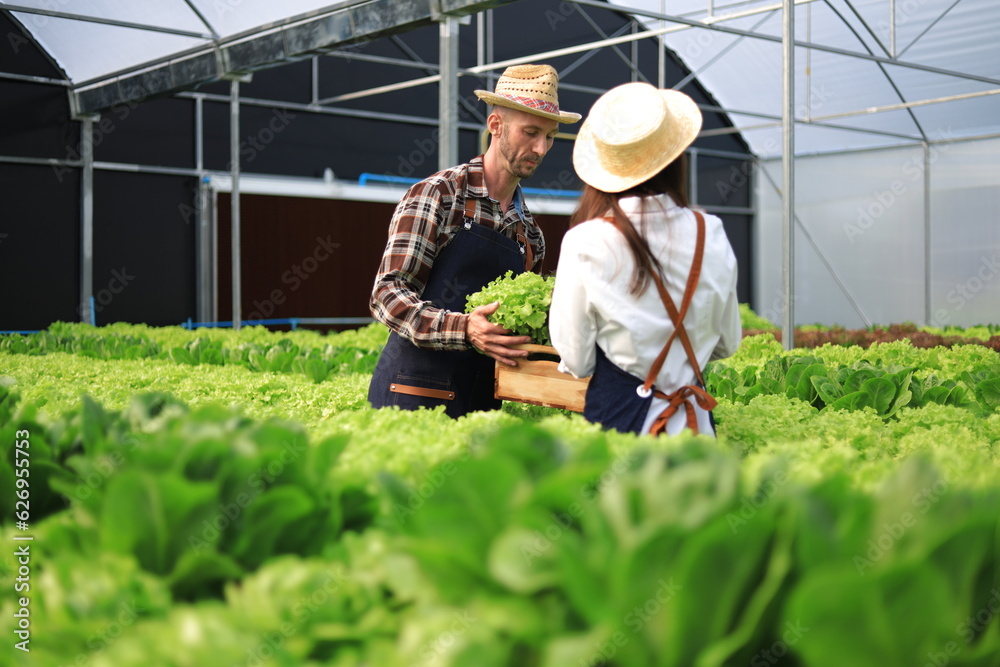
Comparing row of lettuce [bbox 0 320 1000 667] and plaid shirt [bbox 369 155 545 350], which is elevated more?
plaid shirt [bbox 369 155 545 350]

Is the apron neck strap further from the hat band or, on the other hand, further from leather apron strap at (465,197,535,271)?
leather apron strap at (465,197,535,271)

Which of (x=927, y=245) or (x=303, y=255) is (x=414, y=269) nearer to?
(x=303, y=255)

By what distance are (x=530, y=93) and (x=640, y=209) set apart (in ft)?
2.84

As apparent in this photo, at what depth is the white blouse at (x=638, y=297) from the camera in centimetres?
236

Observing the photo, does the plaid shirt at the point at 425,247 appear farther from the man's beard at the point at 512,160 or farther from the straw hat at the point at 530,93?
the straw hat at the point at 530,93

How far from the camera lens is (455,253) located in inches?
129

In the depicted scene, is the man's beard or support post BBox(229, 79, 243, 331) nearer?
the man's beard

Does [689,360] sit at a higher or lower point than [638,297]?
lower

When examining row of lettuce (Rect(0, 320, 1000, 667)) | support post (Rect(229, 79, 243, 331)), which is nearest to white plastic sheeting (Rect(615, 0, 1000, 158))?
support post (Rect(229, 79, 243, 331))

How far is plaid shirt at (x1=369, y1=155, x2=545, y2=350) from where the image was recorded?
9.99 feet

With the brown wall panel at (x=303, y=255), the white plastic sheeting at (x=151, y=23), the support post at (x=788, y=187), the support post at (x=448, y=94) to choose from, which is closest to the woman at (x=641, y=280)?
the support post at (x=788, y=187)

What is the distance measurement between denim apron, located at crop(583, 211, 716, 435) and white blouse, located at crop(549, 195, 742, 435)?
17 millimetres

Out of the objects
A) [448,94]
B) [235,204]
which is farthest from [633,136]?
[235,204]

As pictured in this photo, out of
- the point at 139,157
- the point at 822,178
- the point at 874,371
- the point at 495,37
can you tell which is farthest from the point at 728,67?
the point at 874,371
